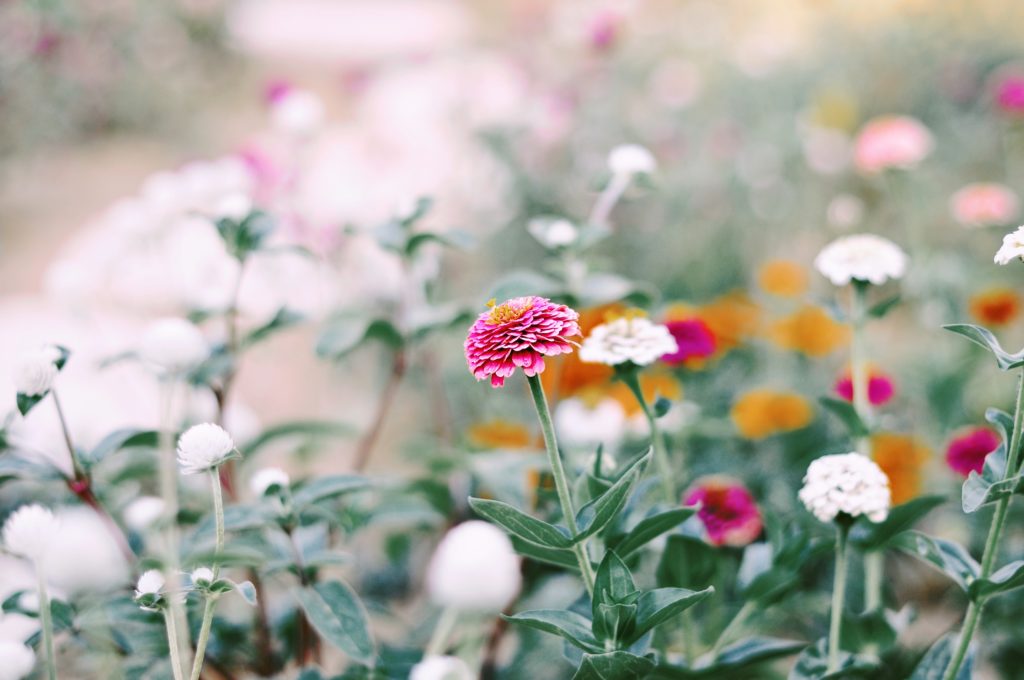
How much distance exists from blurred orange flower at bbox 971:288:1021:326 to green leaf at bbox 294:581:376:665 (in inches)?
36.1

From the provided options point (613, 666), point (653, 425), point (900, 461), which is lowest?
point (900, 461)

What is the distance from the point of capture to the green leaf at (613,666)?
1.66ft

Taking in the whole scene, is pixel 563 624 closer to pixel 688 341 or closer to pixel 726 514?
pixel 726 514

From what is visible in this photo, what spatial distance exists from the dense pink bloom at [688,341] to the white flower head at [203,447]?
1.63 feet

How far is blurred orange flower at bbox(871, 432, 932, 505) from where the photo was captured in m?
0.98

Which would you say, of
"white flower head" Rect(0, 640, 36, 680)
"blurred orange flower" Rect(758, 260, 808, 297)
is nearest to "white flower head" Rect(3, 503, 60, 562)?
"white flower head" Rect(0, 640, 36, 680)

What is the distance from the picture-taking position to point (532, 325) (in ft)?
1.67

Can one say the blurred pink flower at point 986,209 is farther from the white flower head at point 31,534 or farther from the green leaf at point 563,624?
the white flower head at point 31,534

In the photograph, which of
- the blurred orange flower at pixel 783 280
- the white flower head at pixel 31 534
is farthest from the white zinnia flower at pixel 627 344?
the blurred orange flower at pixel 783 280

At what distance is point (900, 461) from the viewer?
3.25 feet

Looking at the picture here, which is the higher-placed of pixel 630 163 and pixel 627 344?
pixel 630 163

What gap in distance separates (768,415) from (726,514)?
30 centimetres

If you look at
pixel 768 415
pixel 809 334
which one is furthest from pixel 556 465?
pixel 809 334

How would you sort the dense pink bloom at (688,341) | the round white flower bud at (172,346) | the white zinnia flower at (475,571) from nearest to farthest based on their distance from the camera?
the white zinnia flower at (475,571)
the round white flower bud at (172,346)
the dense pink bloom at (688,341)
